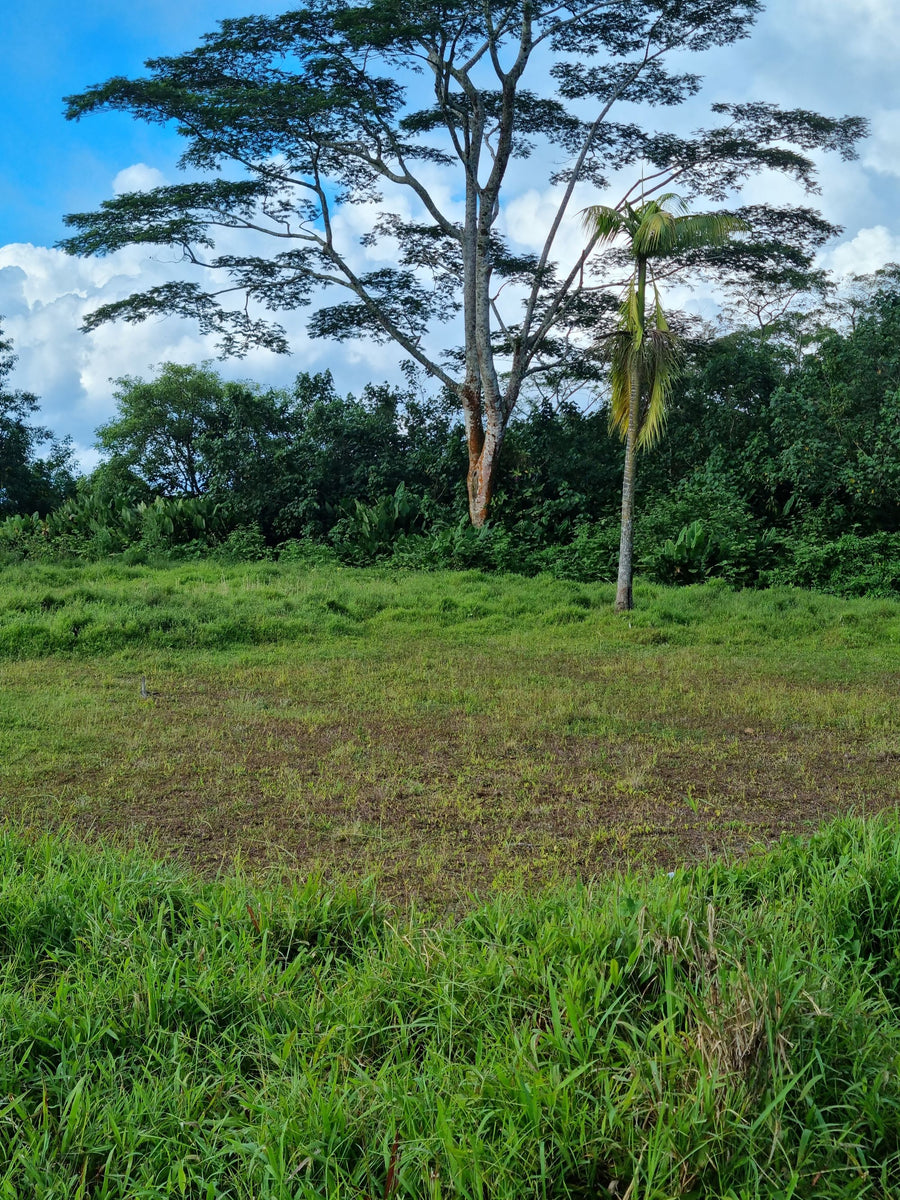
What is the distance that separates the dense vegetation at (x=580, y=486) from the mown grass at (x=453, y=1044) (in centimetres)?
1180

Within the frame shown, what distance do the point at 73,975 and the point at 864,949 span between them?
8.29 ft

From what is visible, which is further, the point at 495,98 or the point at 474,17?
the point at 495,98

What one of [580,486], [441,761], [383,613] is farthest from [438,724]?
[580,486]

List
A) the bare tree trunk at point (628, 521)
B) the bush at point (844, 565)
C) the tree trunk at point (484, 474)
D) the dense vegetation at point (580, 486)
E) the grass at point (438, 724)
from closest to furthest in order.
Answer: the grass at point (438, 724) < the bare tree trunk at point (628, 521) < the bush at point (844, 565) < the dense vegetation at point (580, 486) < the tree trunk at point (484, 474)

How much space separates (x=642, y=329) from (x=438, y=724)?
6.54m

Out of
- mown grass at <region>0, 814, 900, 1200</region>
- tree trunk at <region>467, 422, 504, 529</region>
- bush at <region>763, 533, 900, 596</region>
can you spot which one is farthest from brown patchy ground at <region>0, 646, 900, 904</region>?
tree trunk at <region>467, 422, 504, 529</region>

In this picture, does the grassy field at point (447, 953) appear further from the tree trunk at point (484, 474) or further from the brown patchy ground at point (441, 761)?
the tree trunk at point (484, 474)

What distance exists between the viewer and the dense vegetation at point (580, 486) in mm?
14930

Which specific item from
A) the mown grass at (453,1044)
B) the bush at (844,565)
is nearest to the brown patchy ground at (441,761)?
the mown grass at (453,1044)

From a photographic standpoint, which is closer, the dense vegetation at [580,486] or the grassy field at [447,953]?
the grassy field at [447,953]

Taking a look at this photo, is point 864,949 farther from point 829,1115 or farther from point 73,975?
point 73,975

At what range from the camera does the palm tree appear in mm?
10922

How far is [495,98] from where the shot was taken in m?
16.9

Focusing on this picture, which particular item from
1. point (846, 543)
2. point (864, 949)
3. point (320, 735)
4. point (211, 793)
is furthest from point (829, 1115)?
point (846, 543)
